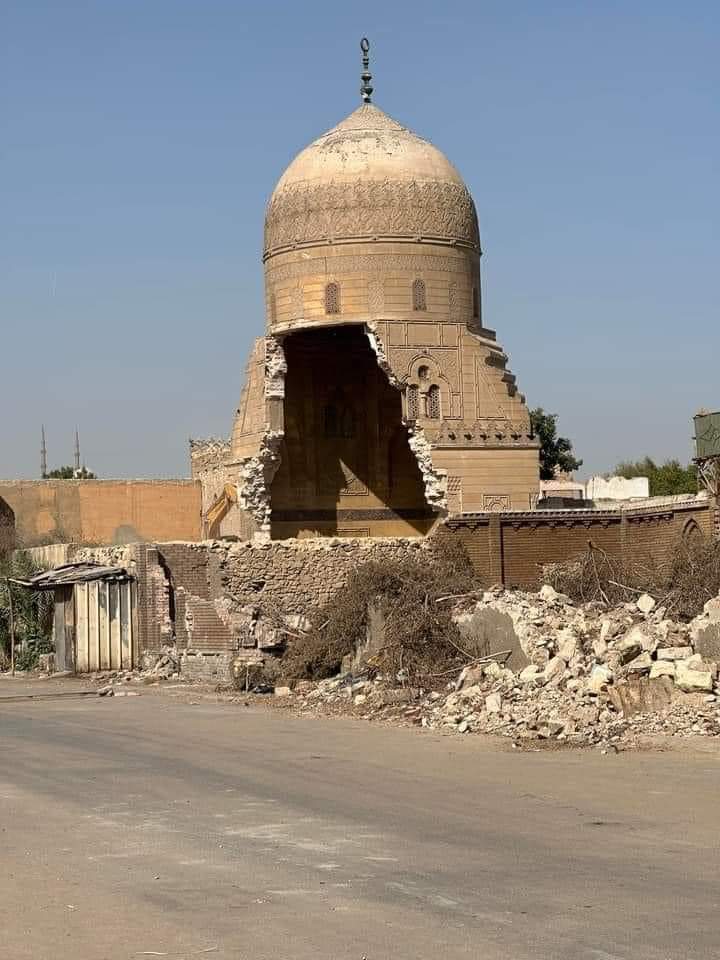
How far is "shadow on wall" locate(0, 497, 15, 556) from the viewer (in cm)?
4409

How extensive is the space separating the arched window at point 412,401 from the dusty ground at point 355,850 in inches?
555

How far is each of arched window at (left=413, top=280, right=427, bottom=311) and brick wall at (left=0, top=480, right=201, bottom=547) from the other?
16.3m

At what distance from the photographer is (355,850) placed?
10.6m

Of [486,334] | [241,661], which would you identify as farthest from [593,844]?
[486,334]

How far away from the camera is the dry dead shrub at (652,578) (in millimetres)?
19844

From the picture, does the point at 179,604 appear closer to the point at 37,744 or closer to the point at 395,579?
the point at 395,579

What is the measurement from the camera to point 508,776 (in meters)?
14.1

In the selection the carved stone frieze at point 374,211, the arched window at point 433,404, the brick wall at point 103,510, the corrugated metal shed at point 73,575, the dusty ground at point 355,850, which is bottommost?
the dusty ground at point 355,850

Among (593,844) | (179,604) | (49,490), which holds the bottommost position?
(593,844)

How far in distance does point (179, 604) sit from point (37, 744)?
10.0 m

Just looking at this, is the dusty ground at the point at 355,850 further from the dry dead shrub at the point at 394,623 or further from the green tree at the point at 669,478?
the green tree at the point at 669,478

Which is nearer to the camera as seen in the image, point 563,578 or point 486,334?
point 563,578

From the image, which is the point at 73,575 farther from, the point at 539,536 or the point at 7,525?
the point at 7,525

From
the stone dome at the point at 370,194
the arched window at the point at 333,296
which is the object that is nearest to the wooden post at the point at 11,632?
the arched window at the point at 333,296
